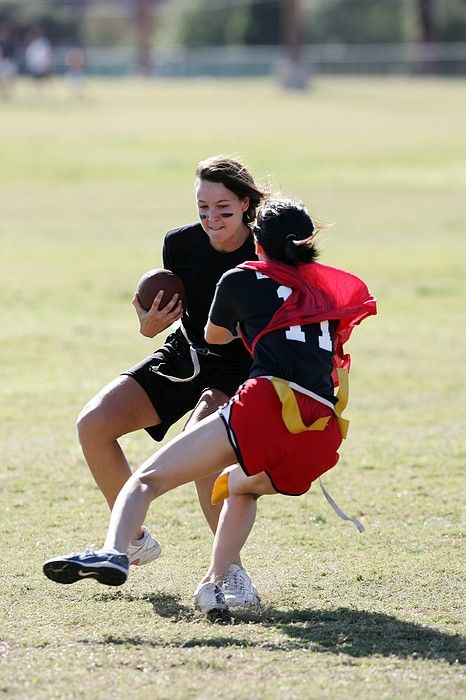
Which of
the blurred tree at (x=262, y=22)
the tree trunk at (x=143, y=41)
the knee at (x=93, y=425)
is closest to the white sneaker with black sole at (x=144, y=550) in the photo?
the knee at (x=93, y=425)

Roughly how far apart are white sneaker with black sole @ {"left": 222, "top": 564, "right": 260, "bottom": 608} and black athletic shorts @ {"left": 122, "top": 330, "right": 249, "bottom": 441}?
2.65ft

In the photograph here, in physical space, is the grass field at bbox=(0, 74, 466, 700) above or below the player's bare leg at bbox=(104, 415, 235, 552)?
below

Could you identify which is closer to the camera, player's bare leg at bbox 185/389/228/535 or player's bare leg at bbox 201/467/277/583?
player's bare leg at bbox 201/467/277/583

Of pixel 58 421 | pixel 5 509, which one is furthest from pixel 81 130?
pixel 5 509

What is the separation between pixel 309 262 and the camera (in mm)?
5133

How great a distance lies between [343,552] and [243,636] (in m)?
1.41

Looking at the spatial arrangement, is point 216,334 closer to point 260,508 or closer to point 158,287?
point 158,287

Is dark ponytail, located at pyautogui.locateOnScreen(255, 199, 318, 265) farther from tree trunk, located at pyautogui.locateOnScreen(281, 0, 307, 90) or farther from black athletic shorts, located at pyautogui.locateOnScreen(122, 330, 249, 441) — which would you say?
tree trunk, located at pyautogui.locateOnScreen(281, 0, 307, 90)

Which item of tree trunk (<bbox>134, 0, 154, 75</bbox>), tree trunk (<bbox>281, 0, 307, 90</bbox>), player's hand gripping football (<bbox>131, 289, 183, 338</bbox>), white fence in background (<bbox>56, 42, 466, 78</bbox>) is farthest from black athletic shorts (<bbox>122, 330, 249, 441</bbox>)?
tree trunk (<bbox>134, 0, 154, 75</bbox>)

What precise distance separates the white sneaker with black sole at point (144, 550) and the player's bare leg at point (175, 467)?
2.11ft

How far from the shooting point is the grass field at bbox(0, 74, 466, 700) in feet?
14.7

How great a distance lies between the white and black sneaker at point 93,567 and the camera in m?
4.64

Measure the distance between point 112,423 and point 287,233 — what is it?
1.17 meters

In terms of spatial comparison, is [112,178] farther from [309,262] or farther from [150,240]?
[309,262]
